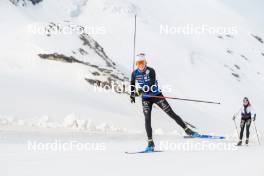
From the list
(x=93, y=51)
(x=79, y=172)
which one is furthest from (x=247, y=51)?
(x=79, y=172)

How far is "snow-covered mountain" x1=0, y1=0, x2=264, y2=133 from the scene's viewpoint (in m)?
30.5

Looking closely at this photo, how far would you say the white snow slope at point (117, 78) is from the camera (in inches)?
372

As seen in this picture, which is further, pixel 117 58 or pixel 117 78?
pixel 117 58

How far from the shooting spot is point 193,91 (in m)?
58.7

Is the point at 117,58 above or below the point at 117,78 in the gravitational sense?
above

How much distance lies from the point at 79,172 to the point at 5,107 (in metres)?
18.6

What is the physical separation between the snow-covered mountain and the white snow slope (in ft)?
0.42

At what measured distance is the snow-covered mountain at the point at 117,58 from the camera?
1201 inches

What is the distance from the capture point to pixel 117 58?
190 ft

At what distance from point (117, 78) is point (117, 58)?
63.1ft

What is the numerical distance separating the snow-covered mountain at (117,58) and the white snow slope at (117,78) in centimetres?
13

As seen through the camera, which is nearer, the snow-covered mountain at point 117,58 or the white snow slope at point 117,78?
the white snow slope at point 117,78

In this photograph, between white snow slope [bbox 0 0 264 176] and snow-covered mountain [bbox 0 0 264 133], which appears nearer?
white snow slope [bbox 0 0 264 176]

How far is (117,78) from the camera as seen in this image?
39.0 metres
